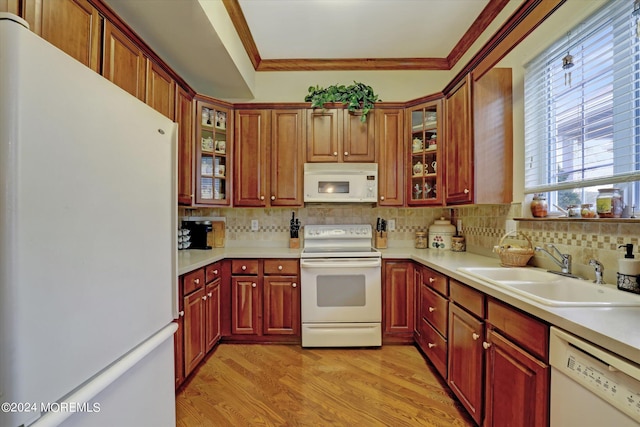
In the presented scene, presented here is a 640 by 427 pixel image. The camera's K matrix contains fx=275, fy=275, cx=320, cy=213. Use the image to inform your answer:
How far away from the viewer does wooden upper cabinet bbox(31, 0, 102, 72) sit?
1.07 meters

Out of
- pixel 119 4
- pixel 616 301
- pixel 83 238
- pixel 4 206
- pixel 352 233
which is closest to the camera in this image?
pixel 4 206

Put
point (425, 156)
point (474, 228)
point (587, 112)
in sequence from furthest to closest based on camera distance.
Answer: point (425, 156)
point (474, 228)
point (587, 112)

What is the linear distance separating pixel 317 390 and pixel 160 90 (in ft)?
7.71

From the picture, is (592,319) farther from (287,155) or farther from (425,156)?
(287,155)

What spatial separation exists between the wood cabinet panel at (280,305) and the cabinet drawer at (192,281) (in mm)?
602

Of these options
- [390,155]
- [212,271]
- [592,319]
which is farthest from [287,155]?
[592,319]

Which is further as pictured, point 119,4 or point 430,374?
point 430,374

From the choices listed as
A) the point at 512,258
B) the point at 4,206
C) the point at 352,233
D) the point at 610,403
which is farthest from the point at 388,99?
the point at 4,206

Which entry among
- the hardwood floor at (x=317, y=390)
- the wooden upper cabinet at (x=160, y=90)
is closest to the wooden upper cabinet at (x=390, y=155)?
the hardwood floor at (x=317, y=390)

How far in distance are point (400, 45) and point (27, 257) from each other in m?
3.16

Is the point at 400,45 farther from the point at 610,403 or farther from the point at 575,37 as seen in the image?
the point at 610,403

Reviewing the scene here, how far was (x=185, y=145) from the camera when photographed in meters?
2.34

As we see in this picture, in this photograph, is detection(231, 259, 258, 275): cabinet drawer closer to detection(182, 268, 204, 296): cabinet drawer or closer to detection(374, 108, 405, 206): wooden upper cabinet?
detection(182, 268, 204, 296): cabinet drawer

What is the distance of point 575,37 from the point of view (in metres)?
1.55
